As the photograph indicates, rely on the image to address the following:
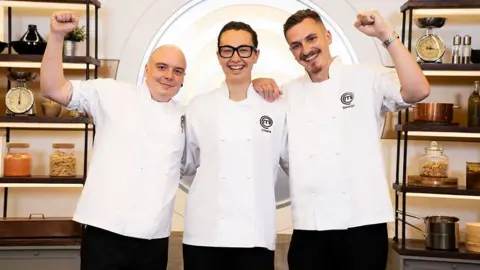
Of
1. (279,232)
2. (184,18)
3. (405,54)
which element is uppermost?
(184,18)

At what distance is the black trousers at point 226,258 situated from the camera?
2.48 m

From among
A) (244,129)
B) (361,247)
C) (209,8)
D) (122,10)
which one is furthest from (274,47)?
(361,247)

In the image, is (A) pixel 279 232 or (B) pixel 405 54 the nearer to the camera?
(B) pixel 405 54

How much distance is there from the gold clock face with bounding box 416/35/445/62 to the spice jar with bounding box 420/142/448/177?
0.48 meters

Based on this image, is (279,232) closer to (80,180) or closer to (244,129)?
(80,180)

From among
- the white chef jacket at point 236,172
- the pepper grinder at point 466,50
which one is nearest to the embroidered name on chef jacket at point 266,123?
the white chef jacket at point 236,172

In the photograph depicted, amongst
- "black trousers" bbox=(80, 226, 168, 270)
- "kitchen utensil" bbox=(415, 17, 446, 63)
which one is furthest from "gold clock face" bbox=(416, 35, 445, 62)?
"black trousers" bbox=(80, 226, 168, 270)

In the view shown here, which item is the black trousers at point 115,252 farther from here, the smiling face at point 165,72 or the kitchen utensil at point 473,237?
the kitchen utensil at point 473,237

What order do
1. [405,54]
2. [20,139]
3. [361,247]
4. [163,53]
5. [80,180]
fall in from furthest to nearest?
[20,139], [80,180], [163,53], [361,247], [405,54]

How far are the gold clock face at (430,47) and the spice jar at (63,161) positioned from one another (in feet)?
6.68

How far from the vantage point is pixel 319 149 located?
2492mm

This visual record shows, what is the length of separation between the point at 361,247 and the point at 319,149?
1.29 ft

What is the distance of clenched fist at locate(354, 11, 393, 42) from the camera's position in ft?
7.40

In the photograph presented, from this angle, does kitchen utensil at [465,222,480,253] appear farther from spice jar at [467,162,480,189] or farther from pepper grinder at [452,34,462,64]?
pepper grinder at [452,34,462,64]
